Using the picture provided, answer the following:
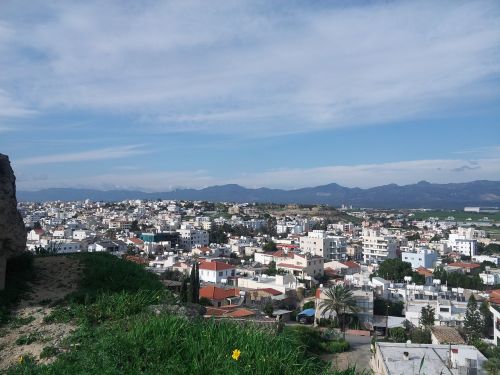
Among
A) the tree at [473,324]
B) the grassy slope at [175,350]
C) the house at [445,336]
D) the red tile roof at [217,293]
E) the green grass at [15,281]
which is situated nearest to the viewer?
the grassy slope at [175,350]

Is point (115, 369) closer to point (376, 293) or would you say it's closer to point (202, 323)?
point (202, 323)

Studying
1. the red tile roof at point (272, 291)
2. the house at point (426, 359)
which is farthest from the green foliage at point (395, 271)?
the house at point (426, 359)

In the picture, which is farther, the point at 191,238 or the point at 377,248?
the point at 191,238

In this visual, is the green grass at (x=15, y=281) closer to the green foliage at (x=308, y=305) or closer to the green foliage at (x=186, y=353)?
the green foliage at (x=186, y=353)

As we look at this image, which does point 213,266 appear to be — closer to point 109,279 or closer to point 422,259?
point 422,259

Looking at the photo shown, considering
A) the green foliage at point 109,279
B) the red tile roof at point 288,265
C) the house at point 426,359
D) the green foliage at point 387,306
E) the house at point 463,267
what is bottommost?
the house at point 463,267

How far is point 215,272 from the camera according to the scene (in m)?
43.0

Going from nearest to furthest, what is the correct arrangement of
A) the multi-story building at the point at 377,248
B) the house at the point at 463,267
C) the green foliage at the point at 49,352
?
the green foliage at the point at 49,352
the house at the point at 463,267
the multi-story building at the point at 377,248

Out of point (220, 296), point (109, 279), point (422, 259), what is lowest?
point (422, 259)

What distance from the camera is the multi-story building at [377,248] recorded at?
66.1 m

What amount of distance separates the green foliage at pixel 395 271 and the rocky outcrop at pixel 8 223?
4050 centimetres

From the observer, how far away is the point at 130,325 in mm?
5340

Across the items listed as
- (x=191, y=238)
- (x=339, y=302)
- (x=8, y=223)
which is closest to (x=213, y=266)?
(x=339, y=302)

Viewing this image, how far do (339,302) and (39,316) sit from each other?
22.9m
